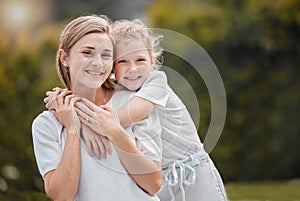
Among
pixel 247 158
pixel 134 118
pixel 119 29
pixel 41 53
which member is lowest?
pixel 247 158

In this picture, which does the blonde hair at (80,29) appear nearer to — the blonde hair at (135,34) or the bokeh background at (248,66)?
the blonde hair at (135,34)

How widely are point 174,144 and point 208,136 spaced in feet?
0.47

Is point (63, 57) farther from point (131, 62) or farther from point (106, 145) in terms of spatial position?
point (106, 145)

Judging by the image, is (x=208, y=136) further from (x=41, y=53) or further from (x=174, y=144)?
(x=41, y=53)

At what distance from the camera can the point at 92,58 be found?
2455 millimetres

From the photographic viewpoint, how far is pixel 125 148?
2416 mm

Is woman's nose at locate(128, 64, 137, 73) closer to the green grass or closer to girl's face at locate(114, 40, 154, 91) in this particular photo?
girl's face at locate(114, 40, 154, 91)

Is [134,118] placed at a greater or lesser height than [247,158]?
greater

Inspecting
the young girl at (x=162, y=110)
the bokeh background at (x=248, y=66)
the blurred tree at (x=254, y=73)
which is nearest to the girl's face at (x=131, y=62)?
the young girl at (x=162, y=110)

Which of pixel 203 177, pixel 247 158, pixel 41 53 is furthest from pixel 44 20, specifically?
pixel 203 177

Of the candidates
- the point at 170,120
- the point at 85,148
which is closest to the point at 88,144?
the point at 85,148

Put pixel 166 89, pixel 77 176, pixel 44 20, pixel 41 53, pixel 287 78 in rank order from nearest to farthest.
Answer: pixel 77 176
pixel 166 89
pixel 41 53
pixel 287 78
pixel 44 20

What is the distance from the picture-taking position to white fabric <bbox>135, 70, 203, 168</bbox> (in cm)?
255

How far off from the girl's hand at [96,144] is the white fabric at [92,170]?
17 millimetres
